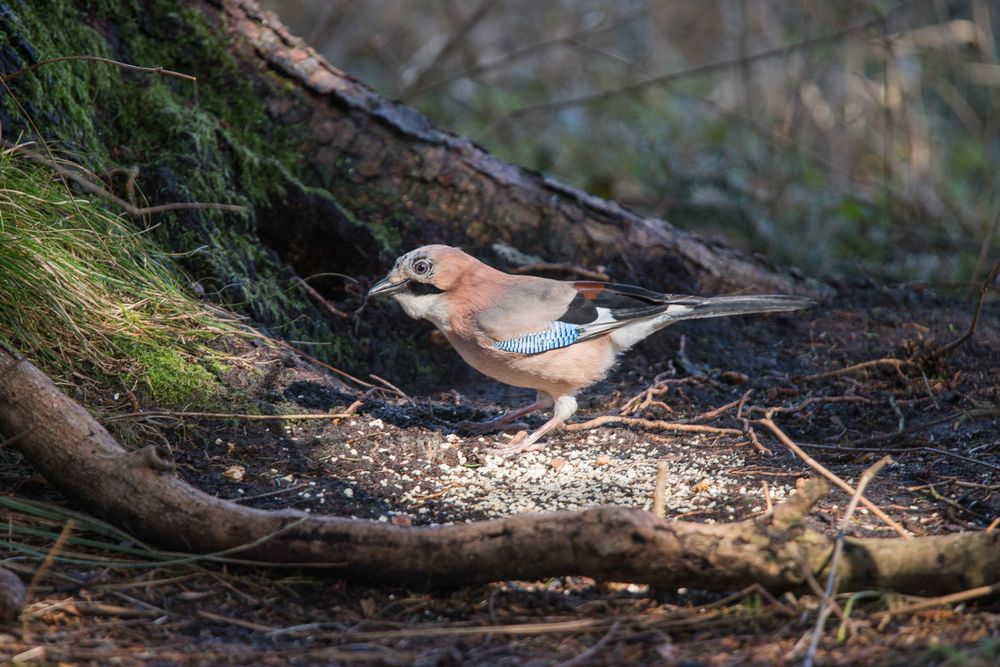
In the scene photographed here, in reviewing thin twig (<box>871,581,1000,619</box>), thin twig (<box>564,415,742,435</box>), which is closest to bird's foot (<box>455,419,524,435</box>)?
thin twig (<box>564,415,742,435</box>)

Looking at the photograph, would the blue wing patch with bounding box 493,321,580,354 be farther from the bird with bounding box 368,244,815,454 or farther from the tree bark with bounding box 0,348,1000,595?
the tree bark with bounding box 0,348,1000,595

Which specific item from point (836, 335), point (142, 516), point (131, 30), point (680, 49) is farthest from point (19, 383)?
point (680, 49)

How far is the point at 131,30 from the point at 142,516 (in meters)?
3.53

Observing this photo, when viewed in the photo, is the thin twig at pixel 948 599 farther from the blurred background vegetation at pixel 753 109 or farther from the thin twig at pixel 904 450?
the blurred background vegetation at pixel 753 109

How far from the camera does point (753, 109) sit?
10.9 meters

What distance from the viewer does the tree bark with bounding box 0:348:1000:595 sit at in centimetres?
272

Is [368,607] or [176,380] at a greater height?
[176,380]

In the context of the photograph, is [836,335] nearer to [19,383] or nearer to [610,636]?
[610,636]

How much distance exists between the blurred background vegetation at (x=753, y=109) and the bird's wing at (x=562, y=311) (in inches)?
113

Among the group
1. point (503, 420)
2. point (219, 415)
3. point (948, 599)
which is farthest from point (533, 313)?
point (948, 599)

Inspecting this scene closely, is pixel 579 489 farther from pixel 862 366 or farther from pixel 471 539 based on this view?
pixel 862 366

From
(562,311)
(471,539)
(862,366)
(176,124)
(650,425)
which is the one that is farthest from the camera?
(176,124)

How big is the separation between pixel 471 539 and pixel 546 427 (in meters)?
1.68

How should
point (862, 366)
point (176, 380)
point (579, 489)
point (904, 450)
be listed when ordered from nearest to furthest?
point (579, 489)
point (904, 450)
point (176, 380)
point (862, 366)
